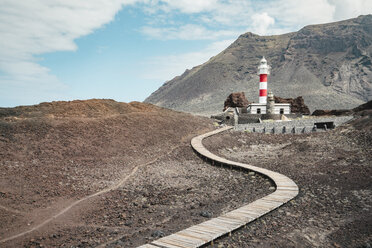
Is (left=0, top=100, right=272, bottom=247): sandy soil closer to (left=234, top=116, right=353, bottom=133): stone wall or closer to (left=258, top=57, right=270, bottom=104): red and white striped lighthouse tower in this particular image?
(left=234, top=116, right=353, bottom=133): stone wall

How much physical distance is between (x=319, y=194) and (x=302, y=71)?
136m

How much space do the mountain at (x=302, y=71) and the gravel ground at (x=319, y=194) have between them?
279ft

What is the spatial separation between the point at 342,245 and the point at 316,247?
76cm

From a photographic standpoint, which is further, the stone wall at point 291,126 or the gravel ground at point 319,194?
the stone wall at point 291,126

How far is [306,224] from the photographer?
25.9 ft

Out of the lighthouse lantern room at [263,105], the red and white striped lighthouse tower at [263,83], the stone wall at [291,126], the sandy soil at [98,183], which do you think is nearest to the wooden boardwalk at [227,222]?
the sandy soil at [98,183]

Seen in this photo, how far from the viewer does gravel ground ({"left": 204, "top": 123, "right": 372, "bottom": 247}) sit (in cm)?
710

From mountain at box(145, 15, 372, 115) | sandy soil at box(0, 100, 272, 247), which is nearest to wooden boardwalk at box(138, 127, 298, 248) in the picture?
sandy soil at box(0, 100, 272, 247)

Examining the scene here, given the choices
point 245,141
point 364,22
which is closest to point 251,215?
point 245,141

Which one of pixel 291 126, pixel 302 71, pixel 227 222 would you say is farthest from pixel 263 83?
pixel 302 71

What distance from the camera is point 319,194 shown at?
34.0ft

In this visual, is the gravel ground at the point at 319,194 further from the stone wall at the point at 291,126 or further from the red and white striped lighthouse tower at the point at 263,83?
the red and white striped lighthouse tower at the point at 263,83

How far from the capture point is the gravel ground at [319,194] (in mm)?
7102

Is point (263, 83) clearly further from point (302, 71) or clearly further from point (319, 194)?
point (302, 71)
